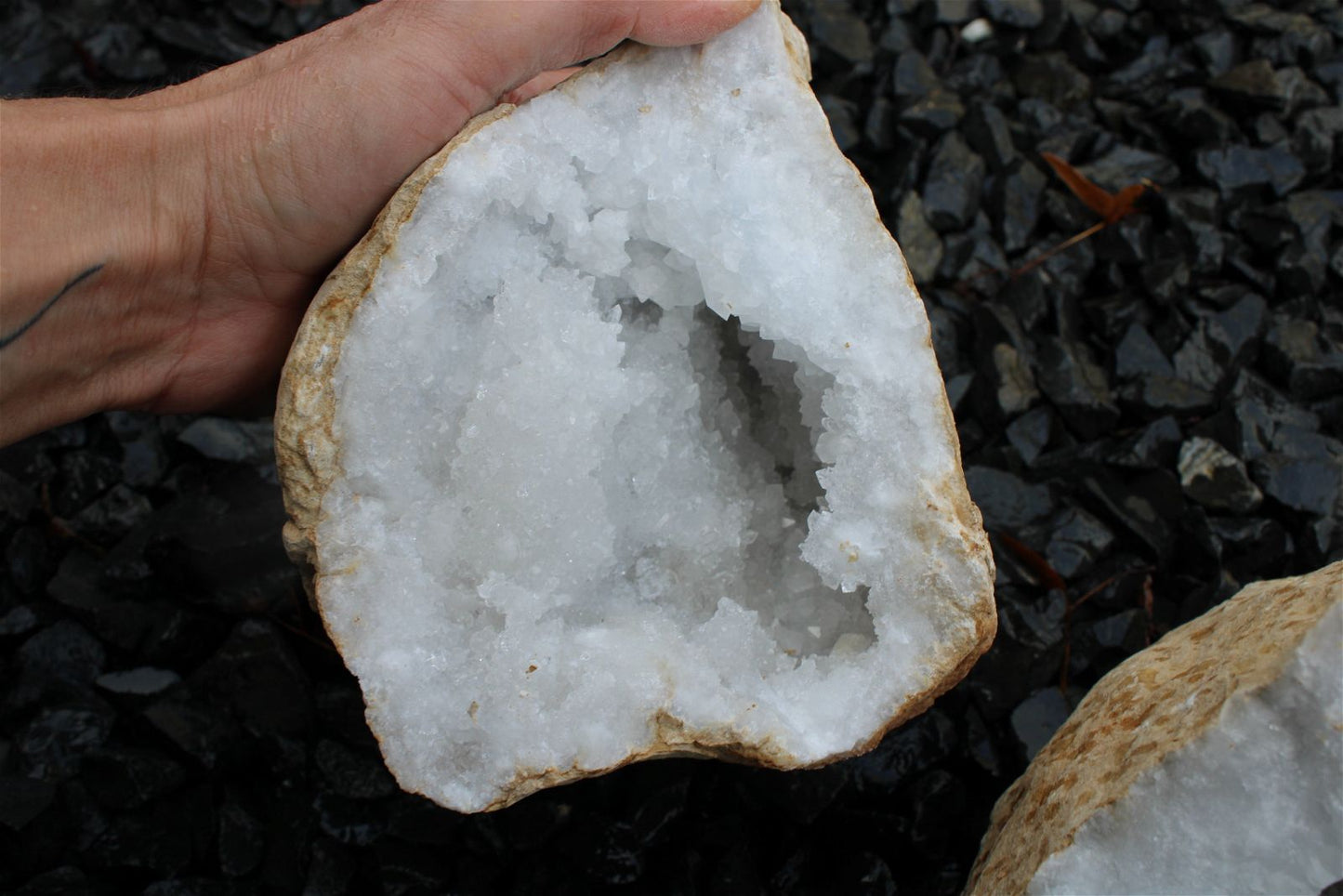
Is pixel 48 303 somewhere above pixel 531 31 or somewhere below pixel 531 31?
below

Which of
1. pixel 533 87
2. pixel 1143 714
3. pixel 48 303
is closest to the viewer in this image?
pixel 1143 714

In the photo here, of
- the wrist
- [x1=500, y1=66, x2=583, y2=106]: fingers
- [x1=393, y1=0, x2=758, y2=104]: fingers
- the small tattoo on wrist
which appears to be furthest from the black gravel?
[x1=393, y1=0, x2=758, y2=104]: fingers

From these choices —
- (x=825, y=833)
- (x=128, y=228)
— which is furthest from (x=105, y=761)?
(x=825, y=833)

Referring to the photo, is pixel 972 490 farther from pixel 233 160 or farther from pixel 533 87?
pixel 233 160

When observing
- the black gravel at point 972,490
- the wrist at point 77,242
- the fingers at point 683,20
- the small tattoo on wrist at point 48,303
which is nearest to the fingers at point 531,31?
the fingers at point 683,20

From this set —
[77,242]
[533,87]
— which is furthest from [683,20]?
[77,242]

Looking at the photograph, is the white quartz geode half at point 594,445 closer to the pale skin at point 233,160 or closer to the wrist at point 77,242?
the pale skin at point 233,160
